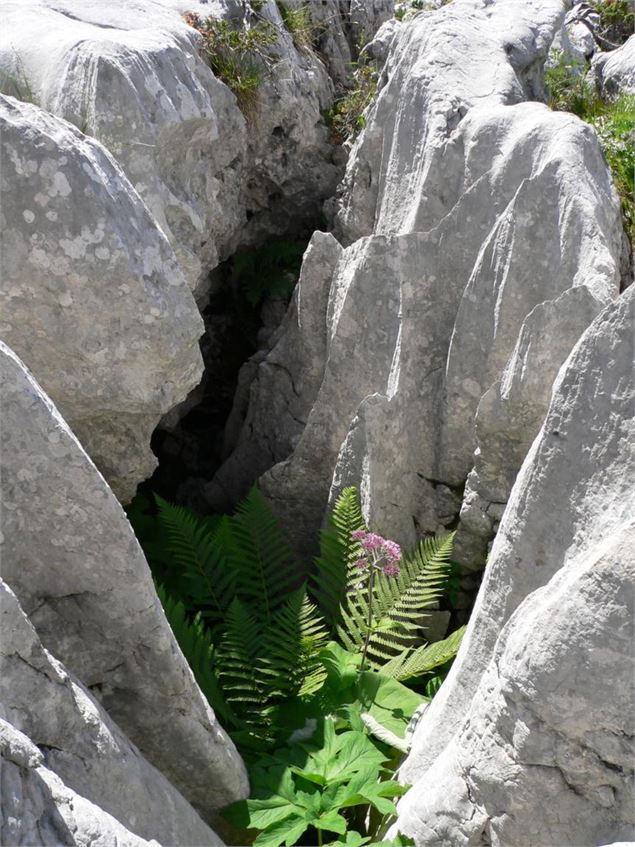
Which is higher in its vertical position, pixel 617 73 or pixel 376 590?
pixel 617 73

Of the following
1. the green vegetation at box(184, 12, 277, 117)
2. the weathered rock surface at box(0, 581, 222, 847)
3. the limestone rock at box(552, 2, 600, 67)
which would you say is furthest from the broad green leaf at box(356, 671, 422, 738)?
the limestone rock at box(552, 2, 600, 67)

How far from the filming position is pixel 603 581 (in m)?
3.65

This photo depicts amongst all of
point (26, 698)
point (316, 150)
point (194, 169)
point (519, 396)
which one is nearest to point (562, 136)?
point (519, 396)

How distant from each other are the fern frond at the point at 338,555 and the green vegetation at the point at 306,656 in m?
0.01

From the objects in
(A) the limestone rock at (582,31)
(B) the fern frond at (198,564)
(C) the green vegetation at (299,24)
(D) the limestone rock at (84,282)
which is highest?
(A) the limestone rock at (582,31)

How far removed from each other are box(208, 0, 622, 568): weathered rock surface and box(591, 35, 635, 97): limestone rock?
4.04 feet

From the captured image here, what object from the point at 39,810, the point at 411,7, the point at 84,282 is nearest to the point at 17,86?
the point at 84,282

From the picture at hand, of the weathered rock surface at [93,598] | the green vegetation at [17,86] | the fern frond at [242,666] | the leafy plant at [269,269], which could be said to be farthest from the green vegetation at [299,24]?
the weathered rock surface at [93,598]

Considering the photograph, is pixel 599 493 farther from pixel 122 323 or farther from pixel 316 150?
pixel 316 150

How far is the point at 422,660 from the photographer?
A: 5902mm

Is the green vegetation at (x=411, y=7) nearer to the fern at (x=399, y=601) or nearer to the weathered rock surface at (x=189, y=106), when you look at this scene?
the weathered rock surface at (x=189, y=106)

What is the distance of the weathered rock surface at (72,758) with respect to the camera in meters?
3.11

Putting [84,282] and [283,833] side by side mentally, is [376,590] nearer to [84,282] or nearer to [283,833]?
[283,833]

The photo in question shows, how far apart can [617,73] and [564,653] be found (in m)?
7.73
